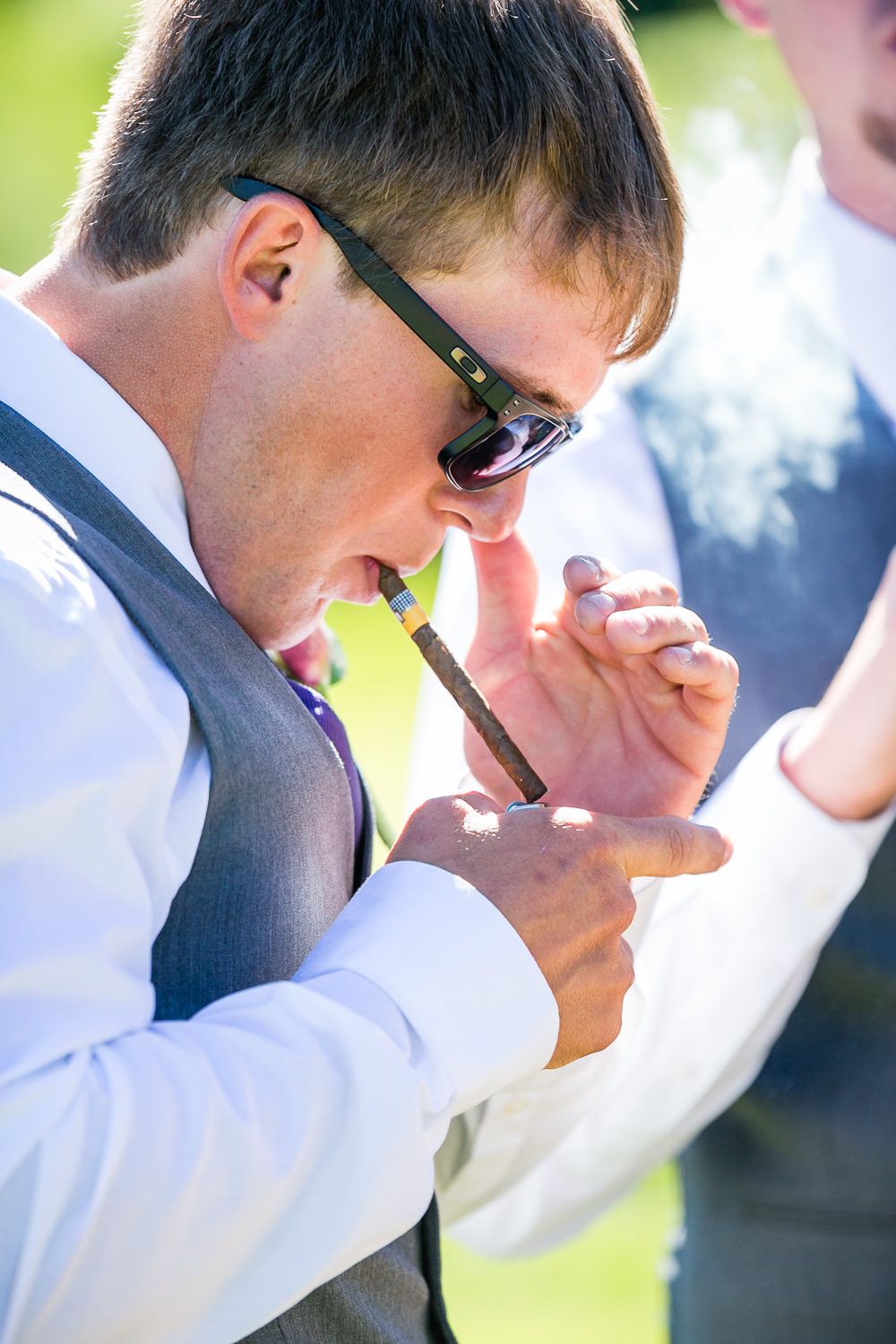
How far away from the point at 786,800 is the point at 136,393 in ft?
3.34

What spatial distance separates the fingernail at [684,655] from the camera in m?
1.04

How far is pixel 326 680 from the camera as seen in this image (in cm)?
135

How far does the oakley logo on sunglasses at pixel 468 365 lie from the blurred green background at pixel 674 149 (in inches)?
21.6

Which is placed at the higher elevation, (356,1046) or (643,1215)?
(356,1046)

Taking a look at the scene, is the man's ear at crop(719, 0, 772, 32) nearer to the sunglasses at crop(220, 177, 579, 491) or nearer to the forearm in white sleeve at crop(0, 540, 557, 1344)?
the sunglasses at crop(220, 177, 579, 491)

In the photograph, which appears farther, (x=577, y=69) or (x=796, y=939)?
(x=796, y=939)

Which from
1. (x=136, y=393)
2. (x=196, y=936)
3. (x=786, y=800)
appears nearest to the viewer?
(x=196, y=936)

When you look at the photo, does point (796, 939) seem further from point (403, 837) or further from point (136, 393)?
point (136, 393)

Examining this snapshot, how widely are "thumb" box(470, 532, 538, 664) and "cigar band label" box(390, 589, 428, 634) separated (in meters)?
0.21

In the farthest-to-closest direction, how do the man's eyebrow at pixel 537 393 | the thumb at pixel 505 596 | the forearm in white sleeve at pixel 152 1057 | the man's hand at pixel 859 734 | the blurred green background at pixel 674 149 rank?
the blurred green background at pixel 674 149 → the man's hand at pixel 859 734 → the thumb at pixel 505 596 → the man's eyebrow at pixel 537 393 → the forearm in white sleeve at pixel 152 1057

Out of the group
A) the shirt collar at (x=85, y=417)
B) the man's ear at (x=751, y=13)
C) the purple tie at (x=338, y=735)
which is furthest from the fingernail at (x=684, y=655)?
the man's ear at (x=751, y=13)

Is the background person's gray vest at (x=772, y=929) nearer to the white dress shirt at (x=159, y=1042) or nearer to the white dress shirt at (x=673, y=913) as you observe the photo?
the white dress shirt at (x=673, y=913)

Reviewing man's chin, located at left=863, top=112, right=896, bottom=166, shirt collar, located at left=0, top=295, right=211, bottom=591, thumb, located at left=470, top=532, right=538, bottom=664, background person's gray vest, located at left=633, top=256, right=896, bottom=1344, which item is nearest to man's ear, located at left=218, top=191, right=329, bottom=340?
shirt collar, located at left=0, top=295, right=211, bottom=591

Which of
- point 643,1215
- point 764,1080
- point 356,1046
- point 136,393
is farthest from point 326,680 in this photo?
point 643,1215
